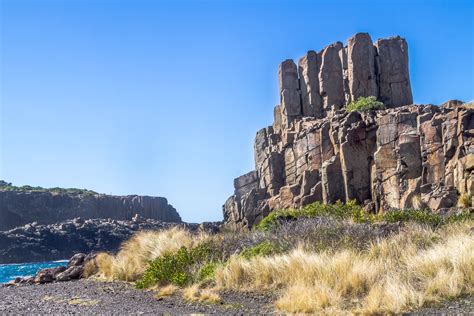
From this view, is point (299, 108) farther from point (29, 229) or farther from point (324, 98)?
point (29, 229)

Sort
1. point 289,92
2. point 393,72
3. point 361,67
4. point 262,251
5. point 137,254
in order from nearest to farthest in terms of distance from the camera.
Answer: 1. point 262,251
2. point 137,254
3. point 393,72
4. point 361,67
5. point 289,92

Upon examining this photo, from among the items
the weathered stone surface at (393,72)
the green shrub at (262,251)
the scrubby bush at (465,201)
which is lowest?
the green shrub at (262,251)

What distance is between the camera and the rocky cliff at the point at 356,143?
34312 millimetres

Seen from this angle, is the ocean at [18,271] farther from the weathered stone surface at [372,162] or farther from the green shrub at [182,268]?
the green shrub at [182,268]

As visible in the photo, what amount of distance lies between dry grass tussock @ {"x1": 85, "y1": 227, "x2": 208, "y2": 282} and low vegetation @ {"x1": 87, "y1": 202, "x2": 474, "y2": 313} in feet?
0.14

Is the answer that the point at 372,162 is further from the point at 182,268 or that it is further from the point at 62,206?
the point at 62,206

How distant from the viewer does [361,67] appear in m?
57.8

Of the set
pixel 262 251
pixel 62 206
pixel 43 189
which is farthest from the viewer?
pixel 43 189

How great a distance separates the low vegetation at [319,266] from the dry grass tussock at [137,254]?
0.14 ft

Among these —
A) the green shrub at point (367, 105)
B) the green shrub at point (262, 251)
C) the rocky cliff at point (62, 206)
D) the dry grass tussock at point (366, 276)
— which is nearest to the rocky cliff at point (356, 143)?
the green shrub at point (367, 105)

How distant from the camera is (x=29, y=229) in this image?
103562mm

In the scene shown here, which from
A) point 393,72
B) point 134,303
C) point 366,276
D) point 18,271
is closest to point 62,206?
point 18,271

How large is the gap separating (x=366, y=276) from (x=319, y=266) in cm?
135

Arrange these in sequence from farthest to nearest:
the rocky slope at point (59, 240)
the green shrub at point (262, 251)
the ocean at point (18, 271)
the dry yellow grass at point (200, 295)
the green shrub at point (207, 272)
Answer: the rocky slope at point (59, 240) → the ocean at point (18, 271) → the green shrub at point (262, 251) → the green shrub at point (207, 272) → the dry yellow grass at point (200, 295)
